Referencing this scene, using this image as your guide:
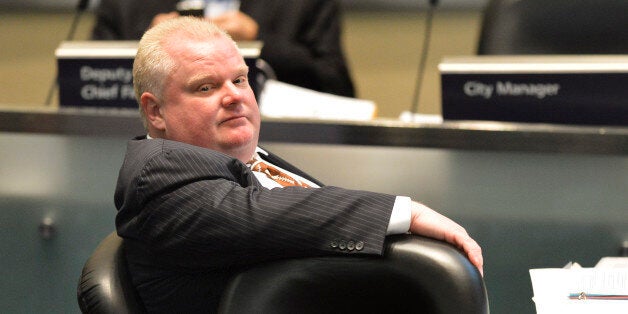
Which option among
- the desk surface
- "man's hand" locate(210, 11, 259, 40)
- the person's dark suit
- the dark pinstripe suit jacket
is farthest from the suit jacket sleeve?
the person's dark suit

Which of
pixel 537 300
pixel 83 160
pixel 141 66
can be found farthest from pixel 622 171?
pixel 83 160

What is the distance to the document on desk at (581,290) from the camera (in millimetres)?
1701

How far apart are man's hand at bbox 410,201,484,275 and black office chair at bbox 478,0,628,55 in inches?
71.9

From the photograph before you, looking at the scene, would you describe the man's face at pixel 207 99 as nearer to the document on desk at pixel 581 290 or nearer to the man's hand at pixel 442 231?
the man's hand at pixel 442 231

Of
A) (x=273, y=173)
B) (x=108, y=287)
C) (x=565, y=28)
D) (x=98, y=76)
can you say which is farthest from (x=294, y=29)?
(x=108, y=287)

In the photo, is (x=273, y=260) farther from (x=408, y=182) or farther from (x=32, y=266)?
(x=32, y=266)

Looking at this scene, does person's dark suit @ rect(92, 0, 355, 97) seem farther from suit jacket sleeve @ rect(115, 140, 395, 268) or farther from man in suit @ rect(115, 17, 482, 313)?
suit jacket sleeve @ rect(115, 140, 395, 268)

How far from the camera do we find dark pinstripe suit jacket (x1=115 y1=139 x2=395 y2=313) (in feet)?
5.14

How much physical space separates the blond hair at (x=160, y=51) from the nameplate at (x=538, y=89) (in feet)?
2.55

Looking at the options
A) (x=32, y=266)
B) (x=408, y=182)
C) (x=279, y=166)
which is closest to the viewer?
(x=279, y=166)

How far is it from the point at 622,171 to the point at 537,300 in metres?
0.68

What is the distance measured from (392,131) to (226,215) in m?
0.94

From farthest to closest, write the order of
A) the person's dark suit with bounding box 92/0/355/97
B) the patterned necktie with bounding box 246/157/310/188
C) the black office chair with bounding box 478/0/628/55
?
1. the person's dark suit with bounding box 92/0/355/97
2. the black office chair with bounding box 478/0/628/55
3. the patterned necktie with bounding box 246/157/310/188

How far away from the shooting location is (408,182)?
96.3 inches
